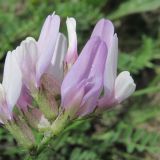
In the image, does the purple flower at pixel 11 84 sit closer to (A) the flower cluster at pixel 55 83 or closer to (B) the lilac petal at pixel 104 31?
(A) the flower cluster at pixel 55 83

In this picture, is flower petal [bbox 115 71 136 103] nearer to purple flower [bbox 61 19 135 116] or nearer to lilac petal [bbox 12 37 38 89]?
purple flower [bbox 61 19 135 116]

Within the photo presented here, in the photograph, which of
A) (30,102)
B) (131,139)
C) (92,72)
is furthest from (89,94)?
(131,139)

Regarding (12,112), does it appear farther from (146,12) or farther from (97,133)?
(146,12)

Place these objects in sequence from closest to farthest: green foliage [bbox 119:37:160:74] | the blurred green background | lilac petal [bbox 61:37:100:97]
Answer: lilac petal [bbox 61:37:100:97]
the blurred green background
green foliage [bbox 119:37:160:74]

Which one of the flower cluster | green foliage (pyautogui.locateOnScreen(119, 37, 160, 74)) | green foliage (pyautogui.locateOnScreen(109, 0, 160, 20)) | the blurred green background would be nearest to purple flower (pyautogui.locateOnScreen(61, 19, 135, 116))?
the flower cluster

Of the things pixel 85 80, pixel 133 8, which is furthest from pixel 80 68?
pixel 133 8

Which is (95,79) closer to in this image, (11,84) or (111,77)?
(111,77)
